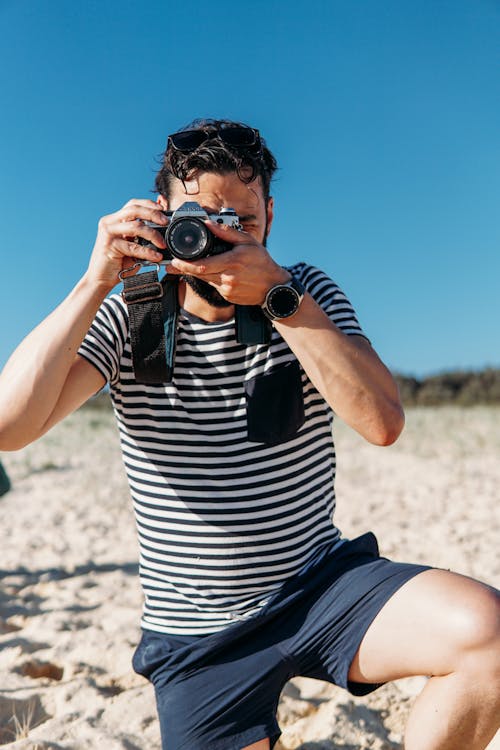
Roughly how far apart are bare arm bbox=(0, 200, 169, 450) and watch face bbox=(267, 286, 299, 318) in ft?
1.10

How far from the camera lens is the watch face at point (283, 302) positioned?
184 centimetres

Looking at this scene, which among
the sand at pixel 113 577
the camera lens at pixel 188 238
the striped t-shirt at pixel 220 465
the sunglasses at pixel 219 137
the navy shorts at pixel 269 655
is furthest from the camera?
the sand at pixel 113 577

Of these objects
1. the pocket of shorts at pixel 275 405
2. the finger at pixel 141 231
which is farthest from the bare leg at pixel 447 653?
the finger at pixel 141 231

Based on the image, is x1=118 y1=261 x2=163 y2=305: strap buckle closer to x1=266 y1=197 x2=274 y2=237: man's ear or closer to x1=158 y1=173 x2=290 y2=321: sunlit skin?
x1=158 y1=173 x2=290 y2=321: sunlit skin

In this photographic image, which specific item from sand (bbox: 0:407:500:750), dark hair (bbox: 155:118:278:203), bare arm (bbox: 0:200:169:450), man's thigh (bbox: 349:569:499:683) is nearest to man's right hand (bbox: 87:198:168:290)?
bare arm (bbox: 0:200:169:450)

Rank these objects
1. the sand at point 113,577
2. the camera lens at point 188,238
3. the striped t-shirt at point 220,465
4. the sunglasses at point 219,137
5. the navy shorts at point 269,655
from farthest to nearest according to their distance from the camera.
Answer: the sand at point 113,577 → the sunglasses at point 219,137 → the striped t-shirt at point 220,465 → the navy shorts at point 269,655 → the camera lens at point 188,238

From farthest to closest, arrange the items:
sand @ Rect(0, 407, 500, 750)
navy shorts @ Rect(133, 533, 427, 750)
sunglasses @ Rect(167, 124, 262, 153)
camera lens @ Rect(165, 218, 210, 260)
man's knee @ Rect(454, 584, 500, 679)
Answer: sand @ Rect(0, 407, 500, 750) < sunglasses @ Rect(167, 124, 262, 153) < navy shorts @ Rect(133, 533, 427, 750) < camera lens @ Rect(165, 218, 210, 260) < man's knee @ Rect(454, 584, 500, 679)

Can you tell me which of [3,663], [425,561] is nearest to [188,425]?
[3,663]

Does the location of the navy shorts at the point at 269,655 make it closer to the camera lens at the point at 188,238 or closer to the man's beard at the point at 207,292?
the man's beard at the point at 207,292

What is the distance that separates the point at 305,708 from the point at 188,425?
1.14m

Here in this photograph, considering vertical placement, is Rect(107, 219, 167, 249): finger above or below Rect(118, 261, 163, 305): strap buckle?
above

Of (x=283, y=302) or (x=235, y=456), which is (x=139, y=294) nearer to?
(x=283, y=302)

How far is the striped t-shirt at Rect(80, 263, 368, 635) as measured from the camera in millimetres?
2014

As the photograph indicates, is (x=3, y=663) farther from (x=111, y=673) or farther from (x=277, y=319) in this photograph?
(x=277, y=319)
